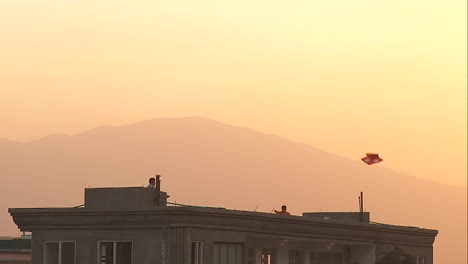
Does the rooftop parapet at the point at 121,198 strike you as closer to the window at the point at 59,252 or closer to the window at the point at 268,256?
the window at the point at 59,252

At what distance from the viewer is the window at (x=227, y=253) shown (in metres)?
66.8

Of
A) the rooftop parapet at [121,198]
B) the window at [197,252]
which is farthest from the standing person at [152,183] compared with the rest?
the window at [197,252]

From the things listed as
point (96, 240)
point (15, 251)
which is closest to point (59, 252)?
point (96, 240)

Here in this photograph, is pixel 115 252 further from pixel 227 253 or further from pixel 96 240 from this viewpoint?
pixel 227 253

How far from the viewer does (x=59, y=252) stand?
67312 mm

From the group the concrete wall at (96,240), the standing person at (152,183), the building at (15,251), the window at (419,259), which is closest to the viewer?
the concrete wall at (96,240)

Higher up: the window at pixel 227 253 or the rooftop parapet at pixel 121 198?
the rooftop parapet at pixel 121 198

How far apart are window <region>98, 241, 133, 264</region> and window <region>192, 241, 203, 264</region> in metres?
3.18

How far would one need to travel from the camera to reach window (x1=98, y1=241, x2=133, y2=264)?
65.8 metres

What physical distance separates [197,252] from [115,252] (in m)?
4.19

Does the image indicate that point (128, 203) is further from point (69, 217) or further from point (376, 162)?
point (376, 162)

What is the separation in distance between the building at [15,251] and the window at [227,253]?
3424 inches

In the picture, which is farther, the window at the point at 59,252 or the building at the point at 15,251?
the building at the point at 15,251

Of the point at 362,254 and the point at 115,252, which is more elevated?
the point at 362,254
